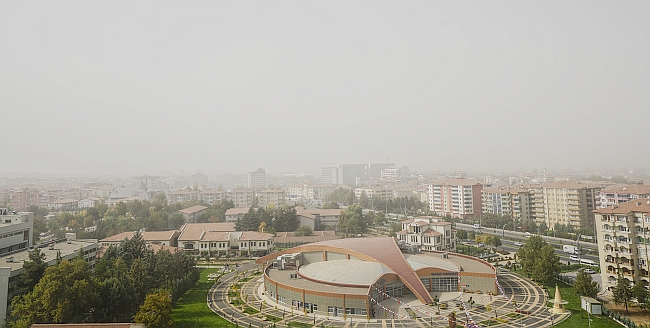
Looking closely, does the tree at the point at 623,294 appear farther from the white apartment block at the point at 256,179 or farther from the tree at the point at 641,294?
the white apartment block at the point at 256,179

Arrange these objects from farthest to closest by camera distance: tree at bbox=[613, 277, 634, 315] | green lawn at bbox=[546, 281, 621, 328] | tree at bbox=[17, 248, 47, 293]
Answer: tree at bbox=[613, 277, 634, 315] → tree at bbox=[17, 248, 47, 293] → green lawn at bbox=[546, 281, 621, 328]

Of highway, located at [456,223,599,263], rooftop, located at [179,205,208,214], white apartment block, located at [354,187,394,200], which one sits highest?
white apartment block, located at [354,187,394,200]

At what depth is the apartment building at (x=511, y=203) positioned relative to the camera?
224ft

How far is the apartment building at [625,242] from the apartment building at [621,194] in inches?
1203

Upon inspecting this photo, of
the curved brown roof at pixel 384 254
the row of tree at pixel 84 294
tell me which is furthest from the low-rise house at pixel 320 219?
the row of tree at pixel 84 294

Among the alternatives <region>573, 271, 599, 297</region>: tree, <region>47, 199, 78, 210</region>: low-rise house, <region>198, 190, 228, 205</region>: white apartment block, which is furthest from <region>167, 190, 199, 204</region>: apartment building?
<region>573, 271, 599, 297</region>: tree

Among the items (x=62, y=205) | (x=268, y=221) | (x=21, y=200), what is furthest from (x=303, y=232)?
(x=21, y=200)

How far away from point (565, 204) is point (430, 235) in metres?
30.9

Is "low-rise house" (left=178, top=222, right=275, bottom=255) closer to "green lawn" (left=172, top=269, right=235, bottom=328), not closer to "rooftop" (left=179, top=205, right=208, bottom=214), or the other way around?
"green lawn" (left=172, top=269, right=235, bottom=328)

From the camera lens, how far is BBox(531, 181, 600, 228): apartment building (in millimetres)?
60562

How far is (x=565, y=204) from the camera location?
62.3 metres

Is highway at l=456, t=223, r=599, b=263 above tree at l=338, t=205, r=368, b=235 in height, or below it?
below

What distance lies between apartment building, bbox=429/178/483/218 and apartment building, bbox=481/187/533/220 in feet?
10.0

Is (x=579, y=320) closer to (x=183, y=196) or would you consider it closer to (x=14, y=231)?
(x=14, y=231)
